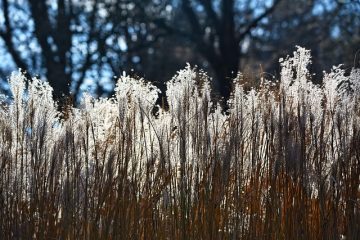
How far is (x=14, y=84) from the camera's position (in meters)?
4.31

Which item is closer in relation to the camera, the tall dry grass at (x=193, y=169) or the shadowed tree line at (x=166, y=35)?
the tall dry grass at (x=193, y=169)

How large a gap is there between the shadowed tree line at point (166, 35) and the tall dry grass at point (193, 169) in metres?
10.6

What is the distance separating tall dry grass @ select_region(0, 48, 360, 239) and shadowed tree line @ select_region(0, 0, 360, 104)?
10640 millimetres

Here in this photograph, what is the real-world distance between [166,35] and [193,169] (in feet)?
48.2

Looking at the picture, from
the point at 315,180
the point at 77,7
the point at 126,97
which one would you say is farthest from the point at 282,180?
the point at 77,7

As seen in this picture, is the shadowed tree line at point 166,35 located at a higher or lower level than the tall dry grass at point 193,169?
higher

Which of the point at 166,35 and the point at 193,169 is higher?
the point at 166,35

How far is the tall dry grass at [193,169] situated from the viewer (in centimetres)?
413

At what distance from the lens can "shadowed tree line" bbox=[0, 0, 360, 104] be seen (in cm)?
1639

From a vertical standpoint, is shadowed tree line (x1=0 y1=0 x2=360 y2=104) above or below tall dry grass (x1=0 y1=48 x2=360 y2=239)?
above

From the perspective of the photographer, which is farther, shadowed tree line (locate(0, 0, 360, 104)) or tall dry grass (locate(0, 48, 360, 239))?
shadowed tree line (locate(0, 0, 360, 104))

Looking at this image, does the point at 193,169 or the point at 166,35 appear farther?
the point at 166,35

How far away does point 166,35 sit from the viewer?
18734 mm

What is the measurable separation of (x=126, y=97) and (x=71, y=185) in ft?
1.93
